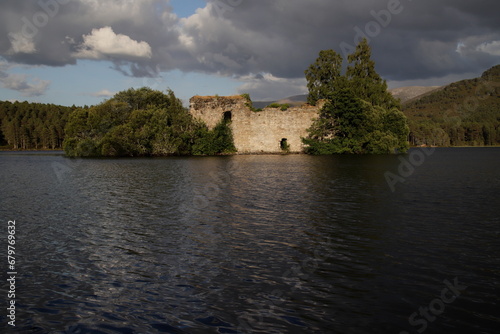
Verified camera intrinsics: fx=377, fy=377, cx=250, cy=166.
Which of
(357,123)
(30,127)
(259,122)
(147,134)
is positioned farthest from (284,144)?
(30,127)

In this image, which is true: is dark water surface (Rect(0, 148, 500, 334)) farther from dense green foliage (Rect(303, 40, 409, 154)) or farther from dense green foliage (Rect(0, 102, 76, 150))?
dense green foliage (Rect(0, 102, 76, 150))

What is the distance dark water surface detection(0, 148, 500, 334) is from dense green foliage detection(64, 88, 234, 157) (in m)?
37.0

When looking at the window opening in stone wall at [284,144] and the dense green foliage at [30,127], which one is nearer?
the window opening in stone wall at [284,144]

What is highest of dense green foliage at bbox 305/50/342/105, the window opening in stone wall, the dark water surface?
dense green foliage at bbox 305/50/342/105

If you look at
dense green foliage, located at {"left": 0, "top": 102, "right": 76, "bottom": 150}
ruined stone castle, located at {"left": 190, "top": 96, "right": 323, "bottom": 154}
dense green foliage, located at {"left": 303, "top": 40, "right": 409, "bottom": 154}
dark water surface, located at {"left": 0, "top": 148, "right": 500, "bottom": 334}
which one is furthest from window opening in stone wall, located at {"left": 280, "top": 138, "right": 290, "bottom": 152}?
dense green foliage, located at {"left": 0, "top": 102, "right": 76, "bottom": 150}

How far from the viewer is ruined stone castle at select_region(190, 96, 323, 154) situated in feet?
170

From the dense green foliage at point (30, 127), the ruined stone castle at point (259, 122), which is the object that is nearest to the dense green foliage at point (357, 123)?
the ruined stone castle at point (259, 122)

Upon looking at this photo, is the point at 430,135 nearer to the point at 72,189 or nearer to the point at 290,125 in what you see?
the point at 290,125

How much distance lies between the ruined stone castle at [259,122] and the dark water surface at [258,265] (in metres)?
37.9

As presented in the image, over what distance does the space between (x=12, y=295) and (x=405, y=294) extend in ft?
20.2

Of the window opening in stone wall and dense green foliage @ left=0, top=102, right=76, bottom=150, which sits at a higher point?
dense green foliage @ left=0, top=102, right=76, bottom=150

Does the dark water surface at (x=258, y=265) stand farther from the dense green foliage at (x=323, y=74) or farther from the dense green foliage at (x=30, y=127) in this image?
the dense green foliage at (x=30, y=127)

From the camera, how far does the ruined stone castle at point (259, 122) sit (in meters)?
51.9

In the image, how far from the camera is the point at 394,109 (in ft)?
170
